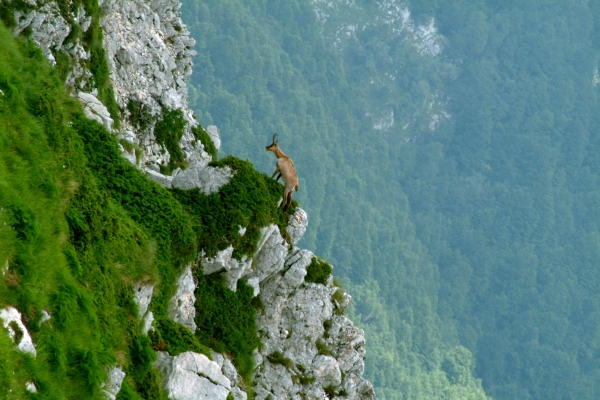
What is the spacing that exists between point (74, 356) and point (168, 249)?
294 inches

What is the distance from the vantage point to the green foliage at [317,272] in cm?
2708

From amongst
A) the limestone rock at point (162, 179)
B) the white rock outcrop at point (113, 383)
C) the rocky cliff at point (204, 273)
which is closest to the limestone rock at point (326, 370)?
the rocky cliff at point (204, 273)

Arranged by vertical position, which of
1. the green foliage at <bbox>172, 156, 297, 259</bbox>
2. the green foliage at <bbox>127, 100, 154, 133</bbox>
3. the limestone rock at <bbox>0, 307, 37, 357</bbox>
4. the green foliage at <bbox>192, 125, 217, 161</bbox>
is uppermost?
the green foliage at <bbox>192, 125, 217, 161</bbox>

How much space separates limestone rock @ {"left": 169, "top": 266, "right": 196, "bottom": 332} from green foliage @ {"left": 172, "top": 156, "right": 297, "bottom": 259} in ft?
5.28

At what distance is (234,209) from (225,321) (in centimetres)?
385

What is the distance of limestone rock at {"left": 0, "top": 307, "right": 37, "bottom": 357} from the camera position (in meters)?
10.7

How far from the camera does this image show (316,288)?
27062mm

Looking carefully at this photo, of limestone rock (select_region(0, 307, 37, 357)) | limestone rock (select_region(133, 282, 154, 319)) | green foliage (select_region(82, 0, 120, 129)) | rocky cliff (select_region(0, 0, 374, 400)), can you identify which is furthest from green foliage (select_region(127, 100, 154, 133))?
limestone rock (select_region(0, 307, 37, 357))

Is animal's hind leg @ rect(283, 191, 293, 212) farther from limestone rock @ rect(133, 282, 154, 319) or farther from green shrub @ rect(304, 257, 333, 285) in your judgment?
limestone rock @ rect(133, 282, 154, 319)

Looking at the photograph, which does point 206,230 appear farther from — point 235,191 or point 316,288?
point 316,288

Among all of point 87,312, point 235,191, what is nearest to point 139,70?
point 235,191

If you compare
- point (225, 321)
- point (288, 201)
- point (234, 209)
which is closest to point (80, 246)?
point (234, 209)

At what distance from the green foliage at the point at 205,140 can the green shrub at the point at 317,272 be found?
2287 cm

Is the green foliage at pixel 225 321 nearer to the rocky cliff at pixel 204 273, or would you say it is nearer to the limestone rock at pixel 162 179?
the rocky cliff at pixel 204 273
